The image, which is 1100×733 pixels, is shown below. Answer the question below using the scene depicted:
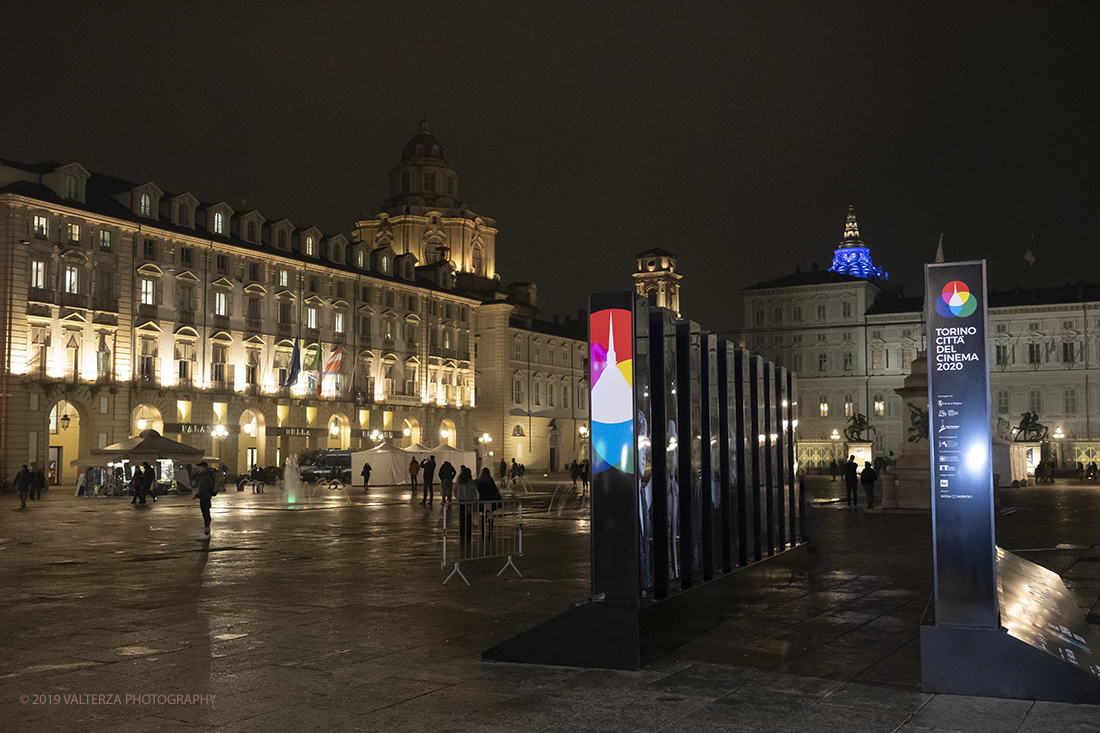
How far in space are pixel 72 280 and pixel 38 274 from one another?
1.90 meters

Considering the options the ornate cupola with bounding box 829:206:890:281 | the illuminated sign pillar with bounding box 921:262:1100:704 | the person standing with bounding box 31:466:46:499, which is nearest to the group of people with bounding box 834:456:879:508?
the illuminated sign pillar with bounding box 921:262:1100:704

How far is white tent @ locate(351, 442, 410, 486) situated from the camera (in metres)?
52.5

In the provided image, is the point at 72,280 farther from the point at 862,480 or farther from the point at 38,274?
the point at 862,480

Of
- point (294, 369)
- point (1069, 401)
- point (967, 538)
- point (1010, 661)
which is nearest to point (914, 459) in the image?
point (967, 538)

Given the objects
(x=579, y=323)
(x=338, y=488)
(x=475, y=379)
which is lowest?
(x=338, y=488)

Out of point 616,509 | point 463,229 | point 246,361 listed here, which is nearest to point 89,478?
point 246,361

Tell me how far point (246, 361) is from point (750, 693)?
60980 mm

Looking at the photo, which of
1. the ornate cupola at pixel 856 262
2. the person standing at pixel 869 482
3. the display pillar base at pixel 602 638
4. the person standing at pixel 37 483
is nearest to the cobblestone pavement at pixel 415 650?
the display pillar base at pixel 602 638

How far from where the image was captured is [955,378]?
7.79 m

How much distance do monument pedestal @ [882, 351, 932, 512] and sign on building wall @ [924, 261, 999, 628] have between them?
20970mm

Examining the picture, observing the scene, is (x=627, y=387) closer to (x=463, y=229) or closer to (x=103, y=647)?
(x=103, y=647)

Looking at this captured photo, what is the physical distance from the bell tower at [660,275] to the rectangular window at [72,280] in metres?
66.1

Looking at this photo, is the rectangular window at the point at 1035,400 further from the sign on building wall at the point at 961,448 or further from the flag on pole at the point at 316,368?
the sign on building wall at the point at 961,448

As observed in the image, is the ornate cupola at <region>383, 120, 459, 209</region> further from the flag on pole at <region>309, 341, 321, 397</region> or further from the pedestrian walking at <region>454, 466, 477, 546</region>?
the pedestrian walking at <region>454, 466, 477, 546</region>
